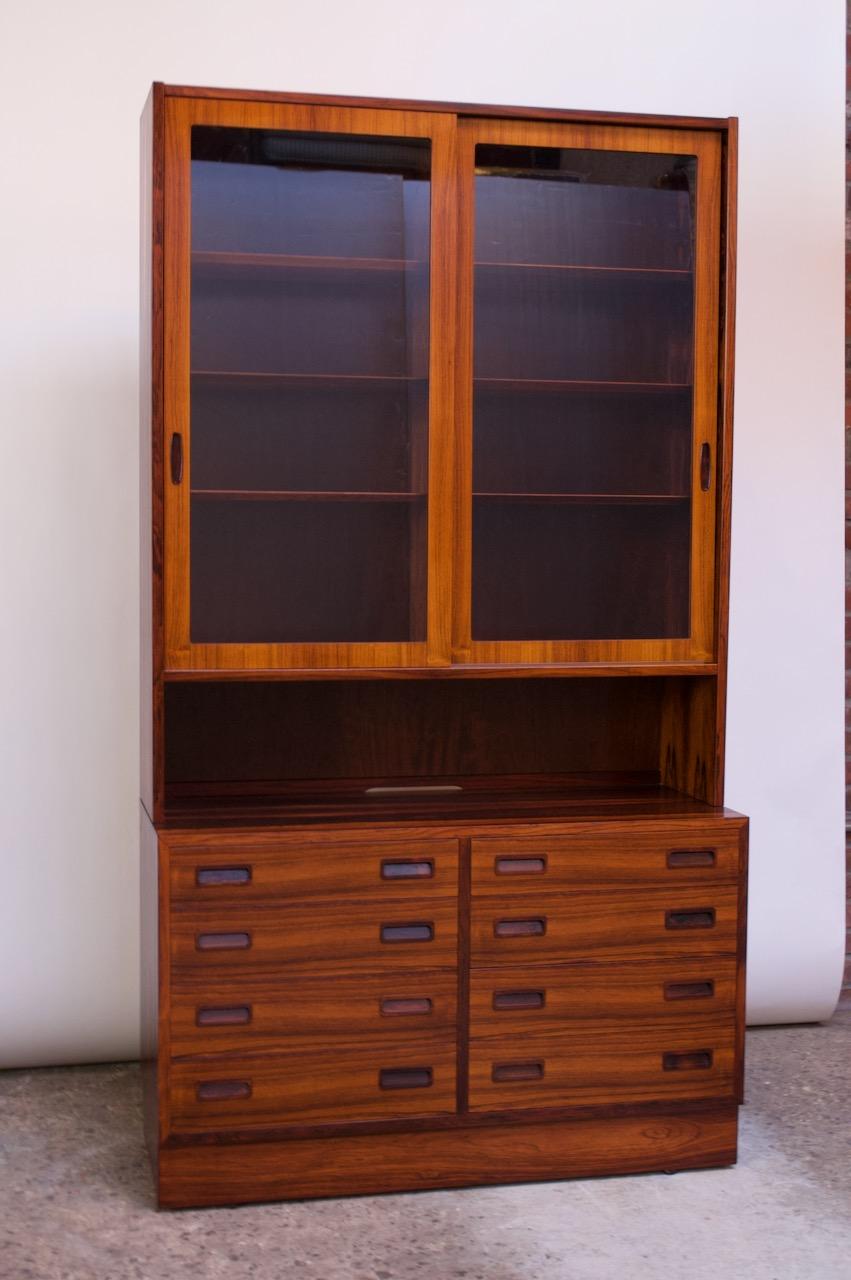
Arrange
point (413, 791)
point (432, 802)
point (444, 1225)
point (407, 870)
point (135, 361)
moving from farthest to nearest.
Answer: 1. point (135, 361)
2. point (413, 791)
3. point (432, 802)
4. point (407, 870)
5. point (444, 1225)

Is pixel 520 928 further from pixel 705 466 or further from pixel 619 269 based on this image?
pixel 619 269

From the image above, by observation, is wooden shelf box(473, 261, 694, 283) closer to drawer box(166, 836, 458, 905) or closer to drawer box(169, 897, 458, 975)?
drawer box(166, 836, 458, 905)

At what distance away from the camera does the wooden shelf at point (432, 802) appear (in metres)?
2.61

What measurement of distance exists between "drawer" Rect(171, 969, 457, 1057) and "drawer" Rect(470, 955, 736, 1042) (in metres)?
0.07

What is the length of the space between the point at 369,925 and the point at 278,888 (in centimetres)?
17

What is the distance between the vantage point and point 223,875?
2463mm

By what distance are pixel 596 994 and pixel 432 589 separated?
2.57 ft

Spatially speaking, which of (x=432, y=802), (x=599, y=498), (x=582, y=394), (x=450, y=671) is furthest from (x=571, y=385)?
(x=432, y=802)

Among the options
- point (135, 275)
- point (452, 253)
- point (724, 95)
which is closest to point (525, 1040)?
point (452, 253)

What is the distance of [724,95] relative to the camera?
3.37 m

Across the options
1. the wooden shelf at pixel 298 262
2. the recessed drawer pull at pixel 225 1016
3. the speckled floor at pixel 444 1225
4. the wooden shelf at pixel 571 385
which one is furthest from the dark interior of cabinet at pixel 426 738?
the wooden shelf at pixel 298 262

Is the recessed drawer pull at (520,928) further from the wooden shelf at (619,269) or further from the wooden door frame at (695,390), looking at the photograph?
the wooden shelf at (619,269)

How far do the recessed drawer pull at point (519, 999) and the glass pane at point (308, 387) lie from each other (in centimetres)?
66

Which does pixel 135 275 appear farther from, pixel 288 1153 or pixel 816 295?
pixel 288 1153
